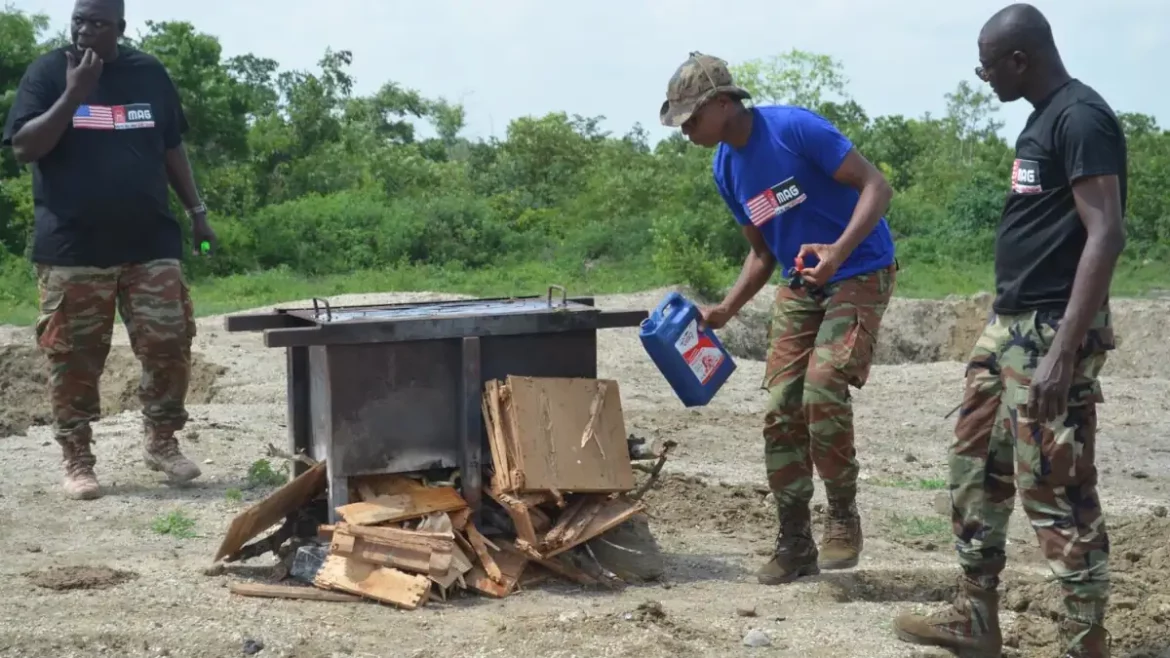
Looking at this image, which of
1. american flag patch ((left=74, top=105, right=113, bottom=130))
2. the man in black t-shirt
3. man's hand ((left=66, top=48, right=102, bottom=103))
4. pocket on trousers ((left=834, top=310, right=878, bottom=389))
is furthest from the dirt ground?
man's hand ((left=66, top=48, right=102, bottom=103))

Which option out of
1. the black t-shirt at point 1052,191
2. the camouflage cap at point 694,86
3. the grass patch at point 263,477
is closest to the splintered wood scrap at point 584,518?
the camouflage cap at point 694,86

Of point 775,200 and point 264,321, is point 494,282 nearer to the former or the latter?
point 264,321

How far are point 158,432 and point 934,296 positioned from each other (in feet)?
42.6

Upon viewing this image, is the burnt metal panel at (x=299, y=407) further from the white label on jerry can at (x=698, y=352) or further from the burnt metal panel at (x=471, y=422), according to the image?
the white label on jerry can at (x=698, y=352)

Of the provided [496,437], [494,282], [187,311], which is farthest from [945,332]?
[496,437]

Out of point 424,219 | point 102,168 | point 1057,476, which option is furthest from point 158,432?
point 424,219

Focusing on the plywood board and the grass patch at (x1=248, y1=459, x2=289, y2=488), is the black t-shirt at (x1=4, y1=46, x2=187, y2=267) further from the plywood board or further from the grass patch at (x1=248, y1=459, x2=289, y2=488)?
the plywood board

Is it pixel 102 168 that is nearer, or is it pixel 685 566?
pixel 685 566

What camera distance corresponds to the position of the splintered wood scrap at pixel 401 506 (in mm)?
5160

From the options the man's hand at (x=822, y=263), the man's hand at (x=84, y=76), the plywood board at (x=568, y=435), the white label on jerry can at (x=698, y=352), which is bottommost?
the plywood board at (x=568, y=435)

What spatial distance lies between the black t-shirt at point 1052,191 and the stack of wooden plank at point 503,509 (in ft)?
5.78

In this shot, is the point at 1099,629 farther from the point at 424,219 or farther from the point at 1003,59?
the point at 424,219

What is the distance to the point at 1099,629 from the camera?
411 centimetres

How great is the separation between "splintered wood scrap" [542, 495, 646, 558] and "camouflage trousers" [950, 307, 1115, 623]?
4.86 ft
